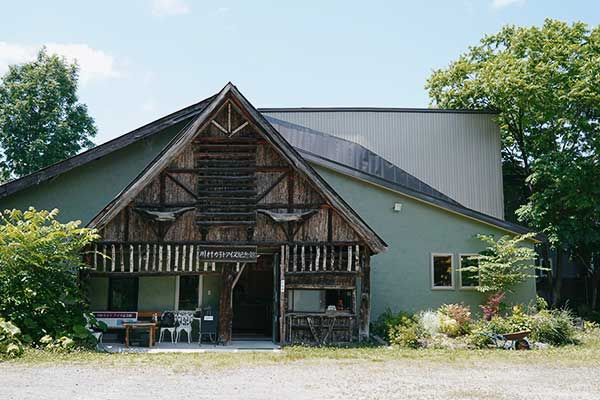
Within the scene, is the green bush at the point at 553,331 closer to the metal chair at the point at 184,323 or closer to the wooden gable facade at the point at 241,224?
the wooden gable facade at the point at 241,224

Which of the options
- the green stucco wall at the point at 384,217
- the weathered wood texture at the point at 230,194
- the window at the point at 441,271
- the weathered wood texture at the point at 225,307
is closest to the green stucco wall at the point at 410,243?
the green stucco wall at the point at 384,217

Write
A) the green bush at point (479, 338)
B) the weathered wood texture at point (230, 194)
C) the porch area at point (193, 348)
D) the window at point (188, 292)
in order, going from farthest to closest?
the window at point (188, 292), the weathered wood texture at point (230, 194), the green bush at point (479, 338), the porch area at point (193, 348)

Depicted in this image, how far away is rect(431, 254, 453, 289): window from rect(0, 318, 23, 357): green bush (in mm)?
11946

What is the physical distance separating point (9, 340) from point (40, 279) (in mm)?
2000

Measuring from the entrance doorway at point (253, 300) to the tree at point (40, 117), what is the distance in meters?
17.5

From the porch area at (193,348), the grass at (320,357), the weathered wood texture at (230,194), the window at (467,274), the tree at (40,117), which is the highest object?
the tree at (40,117)

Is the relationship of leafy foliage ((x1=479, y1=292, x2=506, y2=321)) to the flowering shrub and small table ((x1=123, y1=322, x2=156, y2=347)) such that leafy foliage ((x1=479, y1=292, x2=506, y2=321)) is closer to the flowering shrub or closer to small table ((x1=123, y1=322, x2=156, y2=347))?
the flowering shrub

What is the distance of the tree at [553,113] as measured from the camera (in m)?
22.0

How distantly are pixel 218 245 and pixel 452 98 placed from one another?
17092 millimetres

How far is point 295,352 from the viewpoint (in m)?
13.4

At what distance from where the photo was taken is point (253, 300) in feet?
61.6

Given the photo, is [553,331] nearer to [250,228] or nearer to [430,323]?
[430,323]

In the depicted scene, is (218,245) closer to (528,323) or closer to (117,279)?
(117,279)

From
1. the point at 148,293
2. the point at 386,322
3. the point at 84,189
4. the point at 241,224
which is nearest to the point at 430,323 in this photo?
the point at 386,322
